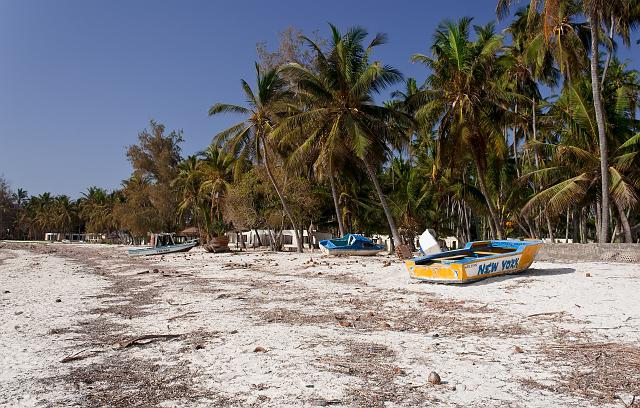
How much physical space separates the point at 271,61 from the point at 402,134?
13731 millimetres

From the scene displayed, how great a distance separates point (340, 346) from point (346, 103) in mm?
16270

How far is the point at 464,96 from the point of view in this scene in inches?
780

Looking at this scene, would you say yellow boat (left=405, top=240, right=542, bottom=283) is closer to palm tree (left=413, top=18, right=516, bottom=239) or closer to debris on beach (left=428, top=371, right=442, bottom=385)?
debris on beach (left=428, top=371, right=442, bottom=385)

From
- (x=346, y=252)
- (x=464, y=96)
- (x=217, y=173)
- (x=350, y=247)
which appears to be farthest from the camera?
(x=217, y=173)

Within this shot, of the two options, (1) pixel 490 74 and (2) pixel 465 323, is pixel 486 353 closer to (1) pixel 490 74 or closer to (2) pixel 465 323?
(2) pixel 465 323

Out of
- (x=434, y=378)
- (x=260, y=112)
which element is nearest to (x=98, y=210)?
(x=260, y=112)

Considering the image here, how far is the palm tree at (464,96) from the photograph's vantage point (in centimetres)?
1984

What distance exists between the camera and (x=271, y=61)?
31.7 meters

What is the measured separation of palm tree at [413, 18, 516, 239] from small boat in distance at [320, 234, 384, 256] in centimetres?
586

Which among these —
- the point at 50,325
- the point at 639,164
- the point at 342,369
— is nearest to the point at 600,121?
the point at 639,164

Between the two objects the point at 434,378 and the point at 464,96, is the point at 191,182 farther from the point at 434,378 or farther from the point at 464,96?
the point at 434,378

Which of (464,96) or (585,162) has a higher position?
(464,96)

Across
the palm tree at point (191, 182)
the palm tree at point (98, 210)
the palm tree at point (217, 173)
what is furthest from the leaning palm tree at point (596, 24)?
the palm tree at point (98, 210)

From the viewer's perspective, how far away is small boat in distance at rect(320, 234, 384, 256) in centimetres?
2269
